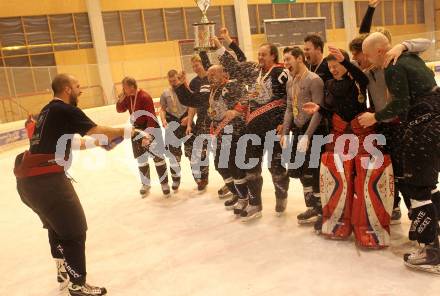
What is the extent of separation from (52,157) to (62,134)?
0.17 meters

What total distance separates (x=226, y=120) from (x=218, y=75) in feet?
1.46

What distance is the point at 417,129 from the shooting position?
9.00ft

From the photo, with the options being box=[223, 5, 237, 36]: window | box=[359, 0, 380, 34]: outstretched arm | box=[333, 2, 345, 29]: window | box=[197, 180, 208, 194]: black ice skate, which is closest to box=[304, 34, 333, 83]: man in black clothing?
box=[359, 0, 380, 34]: outstretched arm

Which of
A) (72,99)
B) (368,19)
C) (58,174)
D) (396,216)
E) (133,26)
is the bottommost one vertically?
(396,216)

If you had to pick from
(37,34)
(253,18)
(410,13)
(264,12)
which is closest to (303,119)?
(37,34)

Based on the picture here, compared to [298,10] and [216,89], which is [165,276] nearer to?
[216,89]

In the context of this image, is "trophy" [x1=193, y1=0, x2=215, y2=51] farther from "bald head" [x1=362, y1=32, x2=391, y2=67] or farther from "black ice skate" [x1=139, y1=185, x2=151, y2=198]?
"black ice skate" [x1=139, y1=185, x2=151, y2=198]

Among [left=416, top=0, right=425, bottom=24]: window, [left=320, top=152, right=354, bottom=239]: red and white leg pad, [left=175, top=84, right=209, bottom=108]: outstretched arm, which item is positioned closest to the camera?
[left=320, top=152, right=354, bottom=239]: red and white leg pad

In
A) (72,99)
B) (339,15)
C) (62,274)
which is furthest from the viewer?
(339,15)

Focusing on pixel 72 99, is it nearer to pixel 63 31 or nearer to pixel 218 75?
pixel 218 75

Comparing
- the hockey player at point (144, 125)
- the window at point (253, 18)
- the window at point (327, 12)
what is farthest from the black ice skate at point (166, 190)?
the window at point (327, 12)

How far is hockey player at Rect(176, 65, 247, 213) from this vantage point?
4211mm

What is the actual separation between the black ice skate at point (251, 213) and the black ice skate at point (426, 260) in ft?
5.41

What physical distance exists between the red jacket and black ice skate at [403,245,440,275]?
130 inches
